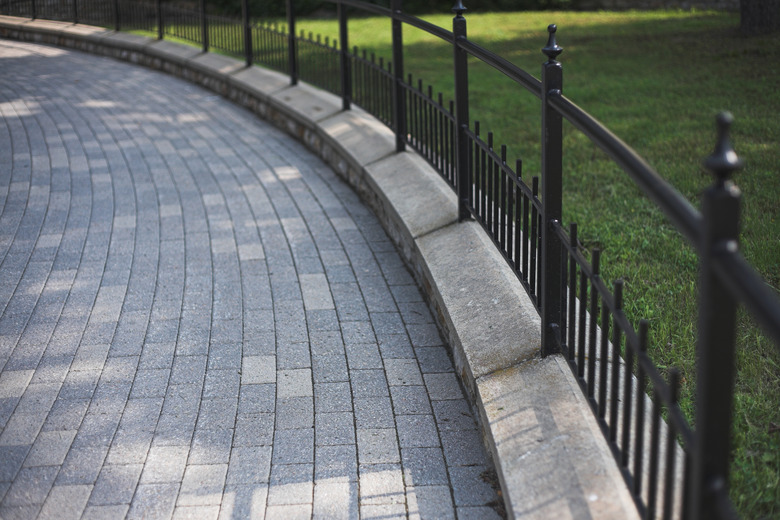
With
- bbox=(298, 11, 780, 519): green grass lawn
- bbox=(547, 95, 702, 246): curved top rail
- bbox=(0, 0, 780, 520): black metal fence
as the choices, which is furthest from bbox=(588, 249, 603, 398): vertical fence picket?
bbox=(298, 11, 780, 519): green grass lawn

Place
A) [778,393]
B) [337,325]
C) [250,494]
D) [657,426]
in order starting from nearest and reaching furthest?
[657,426], [250,494], [778,393], [337,325]

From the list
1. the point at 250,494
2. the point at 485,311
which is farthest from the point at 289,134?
the point at 250,494

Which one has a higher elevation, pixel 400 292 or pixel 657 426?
pixel 657 426

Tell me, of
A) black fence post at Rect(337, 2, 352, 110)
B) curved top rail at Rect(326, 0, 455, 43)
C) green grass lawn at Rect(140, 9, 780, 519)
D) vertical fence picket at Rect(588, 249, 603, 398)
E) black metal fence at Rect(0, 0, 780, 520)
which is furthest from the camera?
black fence post at Rect(337, 2, 352, 110)

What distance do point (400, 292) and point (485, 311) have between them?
3.76 feet

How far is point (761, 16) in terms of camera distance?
42.6ft

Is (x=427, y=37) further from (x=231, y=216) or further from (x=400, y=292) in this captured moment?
(x=400, y=292)

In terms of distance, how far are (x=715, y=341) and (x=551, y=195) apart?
1484 millimetres

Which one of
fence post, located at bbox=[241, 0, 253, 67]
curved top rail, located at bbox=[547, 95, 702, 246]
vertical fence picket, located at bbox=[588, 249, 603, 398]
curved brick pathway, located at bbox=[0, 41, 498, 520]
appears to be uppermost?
fence post, located at bbox=[241, 0, 253, 67]

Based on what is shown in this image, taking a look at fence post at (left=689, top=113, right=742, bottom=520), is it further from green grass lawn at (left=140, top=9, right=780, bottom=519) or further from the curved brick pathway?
the curved brick pathway

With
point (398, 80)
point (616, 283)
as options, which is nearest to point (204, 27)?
point (398, 80)

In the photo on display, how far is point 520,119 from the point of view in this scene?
8867mm

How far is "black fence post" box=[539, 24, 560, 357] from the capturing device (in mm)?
3254

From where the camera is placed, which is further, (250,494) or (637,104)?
(637,104)
